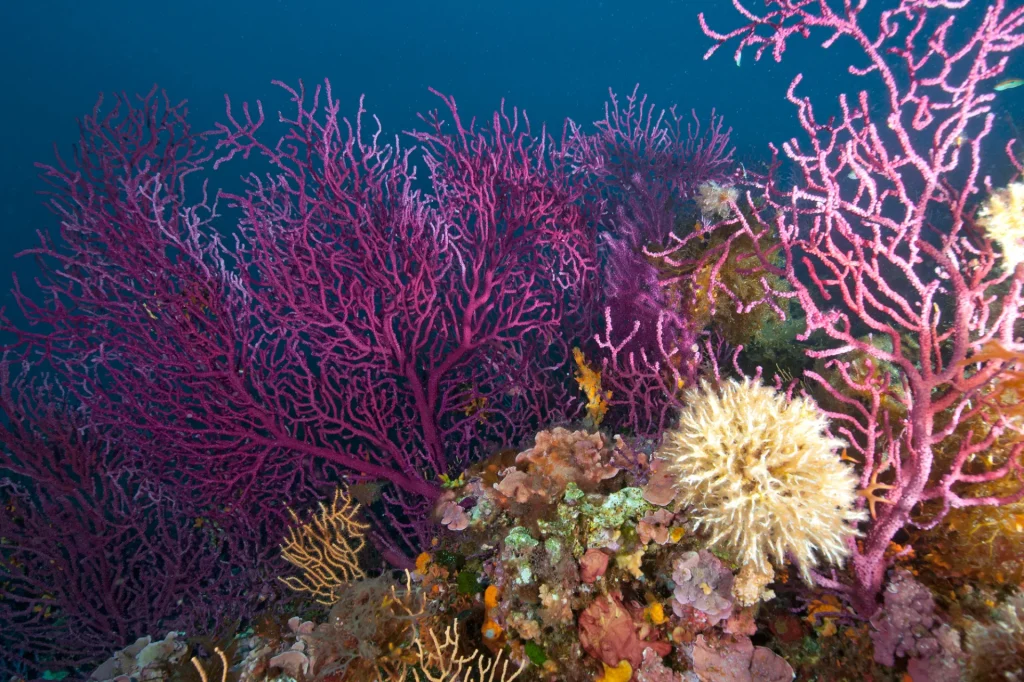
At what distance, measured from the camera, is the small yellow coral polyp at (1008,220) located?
2109 millimetres

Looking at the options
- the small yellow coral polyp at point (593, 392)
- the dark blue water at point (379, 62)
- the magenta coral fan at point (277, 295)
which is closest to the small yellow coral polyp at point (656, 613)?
the small yellow coral polyp at point (593, 392)

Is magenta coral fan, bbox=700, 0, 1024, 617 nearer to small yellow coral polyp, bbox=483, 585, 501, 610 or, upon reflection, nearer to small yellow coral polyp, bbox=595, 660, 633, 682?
small yellow coral polyp, bbox=595, 660, 633, 682

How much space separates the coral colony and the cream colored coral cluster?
2 centimetres

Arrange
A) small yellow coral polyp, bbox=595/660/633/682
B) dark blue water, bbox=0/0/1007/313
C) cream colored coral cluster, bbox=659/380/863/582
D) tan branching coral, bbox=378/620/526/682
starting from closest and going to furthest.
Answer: cream colored coral cluster, bbox=659/380/863/582, small yellow coral polyp, bbox=595/660/633/682, tan branching coral, bbox=378/620/526/682, dark blue water, bbox=0/0/1007/313

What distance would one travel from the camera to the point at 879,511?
8.32 feet

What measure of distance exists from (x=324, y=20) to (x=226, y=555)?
85161mm

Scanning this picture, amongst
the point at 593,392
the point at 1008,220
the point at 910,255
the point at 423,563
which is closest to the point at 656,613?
the point at 423,563

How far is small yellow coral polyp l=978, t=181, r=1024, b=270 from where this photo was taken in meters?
2.11

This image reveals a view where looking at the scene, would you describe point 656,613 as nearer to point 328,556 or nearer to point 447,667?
point 447,667

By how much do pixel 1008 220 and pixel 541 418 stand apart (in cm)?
411

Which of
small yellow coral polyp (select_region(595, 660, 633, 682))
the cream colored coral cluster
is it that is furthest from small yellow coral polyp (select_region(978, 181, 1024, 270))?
small yellow coral polyp (select_region(595, 660, 633, 682))

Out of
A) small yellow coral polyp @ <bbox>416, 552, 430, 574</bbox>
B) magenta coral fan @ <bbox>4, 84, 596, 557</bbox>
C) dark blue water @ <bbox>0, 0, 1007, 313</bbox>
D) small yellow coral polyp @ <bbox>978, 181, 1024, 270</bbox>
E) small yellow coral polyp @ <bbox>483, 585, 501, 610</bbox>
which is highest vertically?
dark blue water @ <bbox>0, 0, 1007, 313</bbox>

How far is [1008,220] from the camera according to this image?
2.16 meters

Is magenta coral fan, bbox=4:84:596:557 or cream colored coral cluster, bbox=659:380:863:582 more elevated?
magenta coral fan, bbox=4:84:596:557
